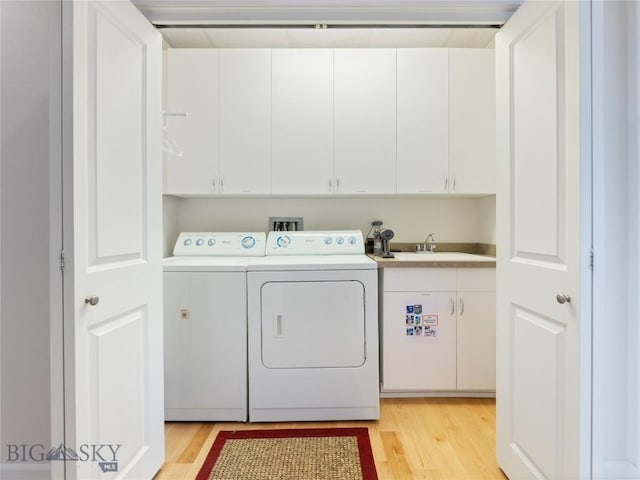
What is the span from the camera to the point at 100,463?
113 cm

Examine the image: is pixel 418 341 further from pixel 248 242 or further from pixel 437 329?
pixel 248 242

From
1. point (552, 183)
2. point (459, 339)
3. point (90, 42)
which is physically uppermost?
point (90, 42)

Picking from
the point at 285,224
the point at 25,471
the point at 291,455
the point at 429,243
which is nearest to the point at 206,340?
the point at 291,455

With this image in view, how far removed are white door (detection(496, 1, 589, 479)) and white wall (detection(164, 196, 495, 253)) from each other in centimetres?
122

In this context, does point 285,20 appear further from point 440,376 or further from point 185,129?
point 440,376

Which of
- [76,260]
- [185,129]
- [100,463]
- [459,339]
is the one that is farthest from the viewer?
[185,129]

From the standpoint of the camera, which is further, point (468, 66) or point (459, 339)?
point (468, 66)

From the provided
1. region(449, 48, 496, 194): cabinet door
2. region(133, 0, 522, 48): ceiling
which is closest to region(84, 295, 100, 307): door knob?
region(133, 0, 522, 48): ceiling

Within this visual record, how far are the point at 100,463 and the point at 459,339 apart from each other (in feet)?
6.04

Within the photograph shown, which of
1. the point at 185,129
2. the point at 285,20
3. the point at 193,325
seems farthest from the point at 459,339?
the point at 185,129

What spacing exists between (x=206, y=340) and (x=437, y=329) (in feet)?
4.36

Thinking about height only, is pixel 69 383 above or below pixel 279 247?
below

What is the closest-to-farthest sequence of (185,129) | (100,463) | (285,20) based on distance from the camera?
(100,463) → (285,20) → (185,129)

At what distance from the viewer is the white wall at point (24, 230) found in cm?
122
